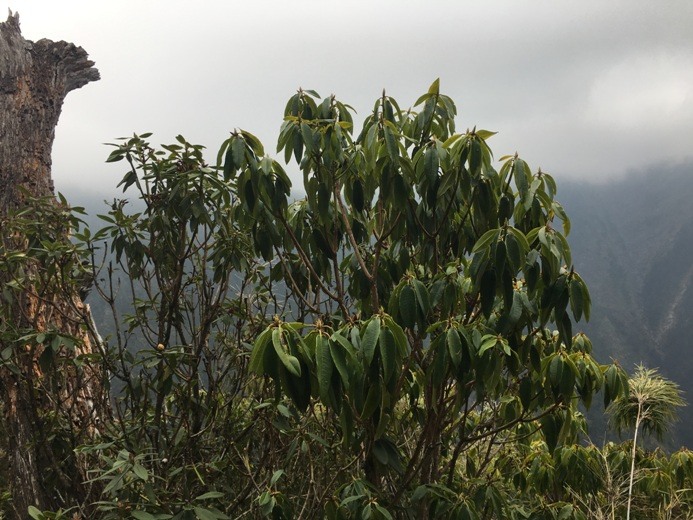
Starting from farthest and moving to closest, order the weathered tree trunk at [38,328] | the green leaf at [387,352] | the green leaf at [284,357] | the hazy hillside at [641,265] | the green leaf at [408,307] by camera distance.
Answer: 1. the hazy hillside at [641,265]
2. the weathered tree trunk at [38,328]
3. the green leaf at [408,307]
4. the green leaf at [387,352]
5. the green leaf at [284,357]

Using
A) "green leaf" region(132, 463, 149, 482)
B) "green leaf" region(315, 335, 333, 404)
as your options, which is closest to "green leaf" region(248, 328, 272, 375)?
"green leaf" region(315, 335, 333, 404)

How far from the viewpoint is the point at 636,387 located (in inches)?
150

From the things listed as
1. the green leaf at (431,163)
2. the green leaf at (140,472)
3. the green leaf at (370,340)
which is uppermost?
the green leaf at (431,163)

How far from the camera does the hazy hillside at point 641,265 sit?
98188mm

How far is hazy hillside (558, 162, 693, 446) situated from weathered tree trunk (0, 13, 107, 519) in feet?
281

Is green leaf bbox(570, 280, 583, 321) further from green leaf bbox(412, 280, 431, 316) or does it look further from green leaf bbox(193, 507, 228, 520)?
green leaf bbox(193, 507, 228, 520)

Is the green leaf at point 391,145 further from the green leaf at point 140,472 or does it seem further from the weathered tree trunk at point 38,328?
the weathered tree trunk at point 38,328

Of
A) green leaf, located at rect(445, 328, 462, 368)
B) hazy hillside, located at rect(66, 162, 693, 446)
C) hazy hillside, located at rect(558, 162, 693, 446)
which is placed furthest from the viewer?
hazy hillside, located at rect(558, 162, 693, 446)

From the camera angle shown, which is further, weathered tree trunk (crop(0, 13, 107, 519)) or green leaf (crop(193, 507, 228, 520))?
weathered tree trunk (crop(0, 13, 107, 519))

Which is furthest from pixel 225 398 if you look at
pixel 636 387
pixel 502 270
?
pixel 636 387

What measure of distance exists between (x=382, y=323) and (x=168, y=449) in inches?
60.8

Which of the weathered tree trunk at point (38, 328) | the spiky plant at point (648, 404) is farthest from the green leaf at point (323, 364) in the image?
the spiky plant at point (648, 404)

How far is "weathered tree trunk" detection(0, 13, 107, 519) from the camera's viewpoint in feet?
10.3

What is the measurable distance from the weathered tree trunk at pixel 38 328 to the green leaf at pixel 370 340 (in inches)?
55.3
